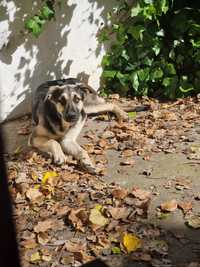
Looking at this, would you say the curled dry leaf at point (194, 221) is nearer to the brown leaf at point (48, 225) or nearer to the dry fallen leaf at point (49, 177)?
the brown leaf at point (48, 225)

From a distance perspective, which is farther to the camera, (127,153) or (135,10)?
(135,10)

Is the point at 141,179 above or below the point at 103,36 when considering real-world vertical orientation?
below

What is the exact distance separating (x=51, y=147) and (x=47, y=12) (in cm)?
171

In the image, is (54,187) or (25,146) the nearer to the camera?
(54,187)

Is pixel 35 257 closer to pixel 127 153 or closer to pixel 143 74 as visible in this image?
pixel 127 153

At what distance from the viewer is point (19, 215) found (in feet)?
15.6

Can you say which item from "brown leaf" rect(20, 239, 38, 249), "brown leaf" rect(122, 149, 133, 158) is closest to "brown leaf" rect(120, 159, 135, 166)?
"brown leaf" rect(122, 149, 133, 158)

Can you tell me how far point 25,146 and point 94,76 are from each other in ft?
5.44

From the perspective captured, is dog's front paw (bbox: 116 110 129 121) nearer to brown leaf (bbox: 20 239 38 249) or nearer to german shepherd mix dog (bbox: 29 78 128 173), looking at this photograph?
german shepherd mix dog (bbox: 29 78 128 173)

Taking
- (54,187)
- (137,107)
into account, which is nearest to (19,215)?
(54,187)

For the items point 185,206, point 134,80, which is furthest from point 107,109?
point 185,206

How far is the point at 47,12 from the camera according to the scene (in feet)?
21.3

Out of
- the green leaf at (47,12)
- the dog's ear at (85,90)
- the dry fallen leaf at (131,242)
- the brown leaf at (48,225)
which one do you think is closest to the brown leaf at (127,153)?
the dog's ear at (85,90)

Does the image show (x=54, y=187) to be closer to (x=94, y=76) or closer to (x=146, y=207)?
(x=146, y=207)
